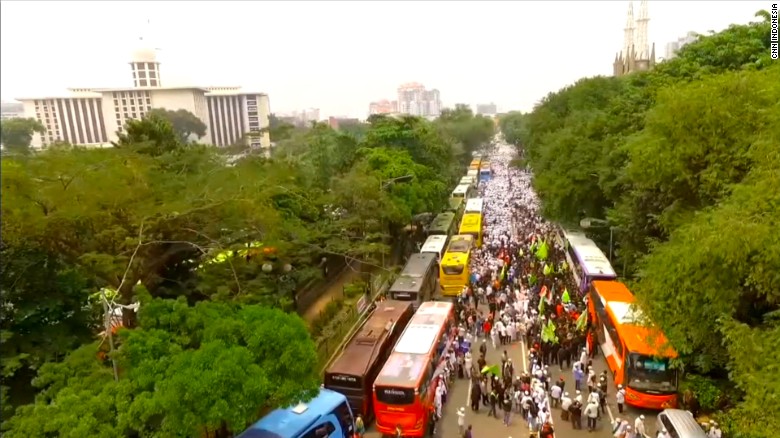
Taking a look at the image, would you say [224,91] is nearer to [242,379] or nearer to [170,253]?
[170,253]

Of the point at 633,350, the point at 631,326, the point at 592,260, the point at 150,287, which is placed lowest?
the point at 592,260

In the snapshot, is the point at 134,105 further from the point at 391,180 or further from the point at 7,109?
the point at 7,109

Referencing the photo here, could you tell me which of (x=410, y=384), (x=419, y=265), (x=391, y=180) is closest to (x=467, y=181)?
(x=391, y=180)

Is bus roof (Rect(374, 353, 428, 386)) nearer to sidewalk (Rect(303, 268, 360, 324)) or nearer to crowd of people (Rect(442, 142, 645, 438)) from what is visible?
crowd of people (Rect(442, 142, 645, 438))

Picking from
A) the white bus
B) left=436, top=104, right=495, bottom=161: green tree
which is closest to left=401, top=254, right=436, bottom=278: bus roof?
the white bus

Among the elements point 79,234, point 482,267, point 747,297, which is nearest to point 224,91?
point 482,267
